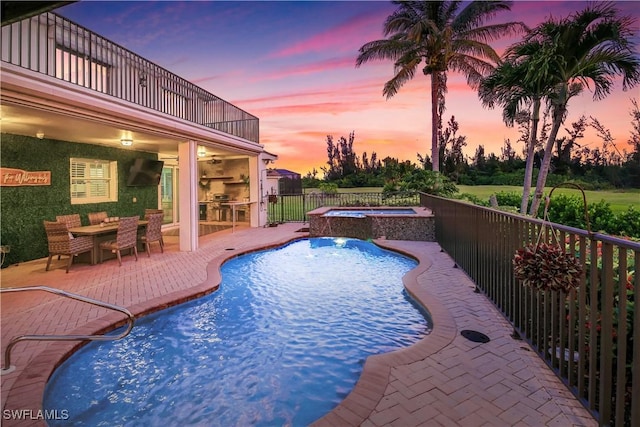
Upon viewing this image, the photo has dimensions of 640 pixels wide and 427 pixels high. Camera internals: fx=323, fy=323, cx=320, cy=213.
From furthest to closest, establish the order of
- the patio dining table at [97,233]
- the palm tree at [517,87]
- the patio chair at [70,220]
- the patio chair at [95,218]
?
the palm tree at [517,87], the patio chair at [95,218], the patio chair at [70,220], the patio dining table at [97,233]

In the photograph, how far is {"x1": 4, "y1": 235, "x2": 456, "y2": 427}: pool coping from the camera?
2469 mm

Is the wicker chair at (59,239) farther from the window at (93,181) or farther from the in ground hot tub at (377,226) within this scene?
the in ground hot tub at (377,226)

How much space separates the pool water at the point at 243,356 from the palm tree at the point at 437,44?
13019mm

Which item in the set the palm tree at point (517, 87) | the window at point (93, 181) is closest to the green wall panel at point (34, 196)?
the window at point (93, 181)

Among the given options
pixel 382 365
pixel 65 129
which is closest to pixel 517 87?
pixel 382 365

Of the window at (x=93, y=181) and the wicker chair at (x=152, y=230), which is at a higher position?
the window at (x=93, y=181)

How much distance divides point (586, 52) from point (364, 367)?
475 inches

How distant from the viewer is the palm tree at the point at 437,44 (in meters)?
15.7

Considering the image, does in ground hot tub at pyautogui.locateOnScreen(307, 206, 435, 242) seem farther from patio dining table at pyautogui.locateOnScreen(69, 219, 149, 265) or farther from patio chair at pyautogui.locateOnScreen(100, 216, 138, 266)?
patio dining table at pyautogui.locateOnScreen(69, 219, 149, 265)

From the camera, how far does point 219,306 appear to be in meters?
5.45

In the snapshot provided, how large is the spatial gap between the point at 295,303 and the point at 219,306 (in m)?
1.28

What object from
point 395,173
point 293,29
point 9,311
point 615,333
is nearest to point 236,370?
point 615,333

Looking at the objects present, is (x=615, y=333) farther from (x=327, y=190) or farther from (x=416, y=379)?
(x=327, y=190)

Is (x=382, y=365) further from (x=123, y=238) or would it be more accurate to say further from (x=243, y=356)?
(x=123, y=238)
